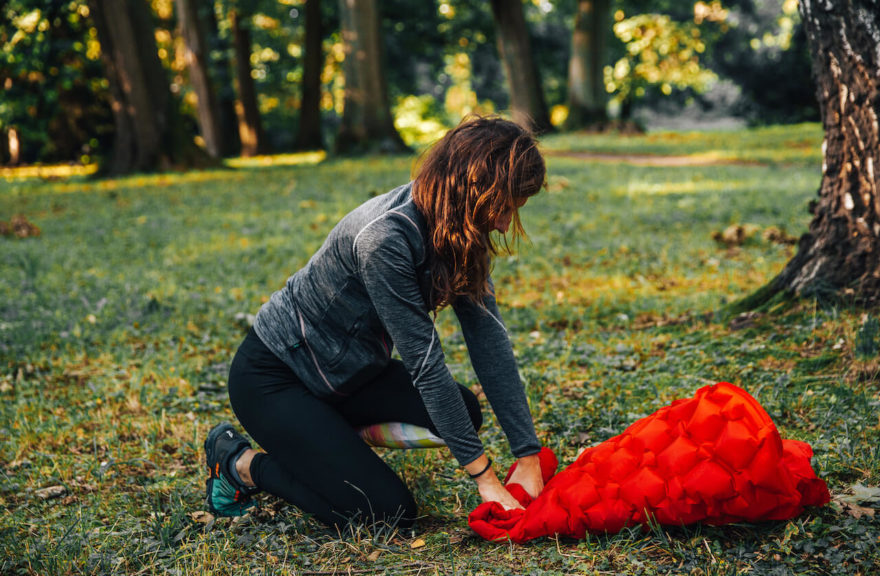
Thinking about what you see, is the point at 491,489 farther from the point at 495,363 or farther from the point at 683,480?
the point at 683,480

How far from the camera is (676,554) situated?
2.49 metres

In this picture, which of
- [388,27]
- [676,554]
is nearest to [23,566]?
[676,554]

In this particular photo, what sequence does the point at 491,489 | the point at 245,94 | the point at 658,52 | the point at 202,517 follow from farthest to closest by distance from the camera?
the point at 658,52 → the point at 245,94 → the point at 202,517 → the point at 491,489

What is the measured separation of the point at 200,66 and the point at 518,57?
29.2 ft

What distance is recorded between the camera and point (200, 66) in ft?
66.2

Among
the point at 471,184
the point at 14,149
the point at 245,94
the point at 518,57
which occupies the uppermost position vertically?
the point at 518,57

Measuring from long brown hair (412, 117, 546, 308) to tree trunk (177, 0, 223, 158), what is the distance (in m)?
17.2

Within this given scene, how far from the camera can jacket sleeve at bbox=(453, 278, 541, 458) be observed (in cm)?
287

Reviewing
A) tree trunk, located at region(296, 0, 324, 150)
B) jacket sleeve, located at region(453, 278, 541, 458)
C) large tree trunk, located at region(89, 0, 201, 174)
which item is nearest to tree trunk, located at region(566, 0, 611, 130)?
tree trunk, located at region(296, 0, 324, 150)

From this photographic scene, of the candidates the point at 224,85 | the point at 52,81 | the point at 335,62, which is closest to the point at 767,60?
the point at 335,62

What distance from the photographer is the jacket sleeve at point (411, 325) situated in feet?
8.29

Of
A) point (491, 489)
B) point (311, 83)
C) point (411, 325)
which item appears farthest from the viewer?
point (311, 83)

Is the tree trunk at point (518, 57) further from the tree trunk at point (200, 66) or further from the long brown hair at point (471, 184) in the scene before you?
the long brown hair at point (471, 184)

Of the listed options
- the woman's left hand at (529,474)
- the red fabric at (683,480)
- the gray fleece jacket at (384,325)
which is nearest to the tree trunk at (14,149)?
the gray fleece jacket at (384,325)
